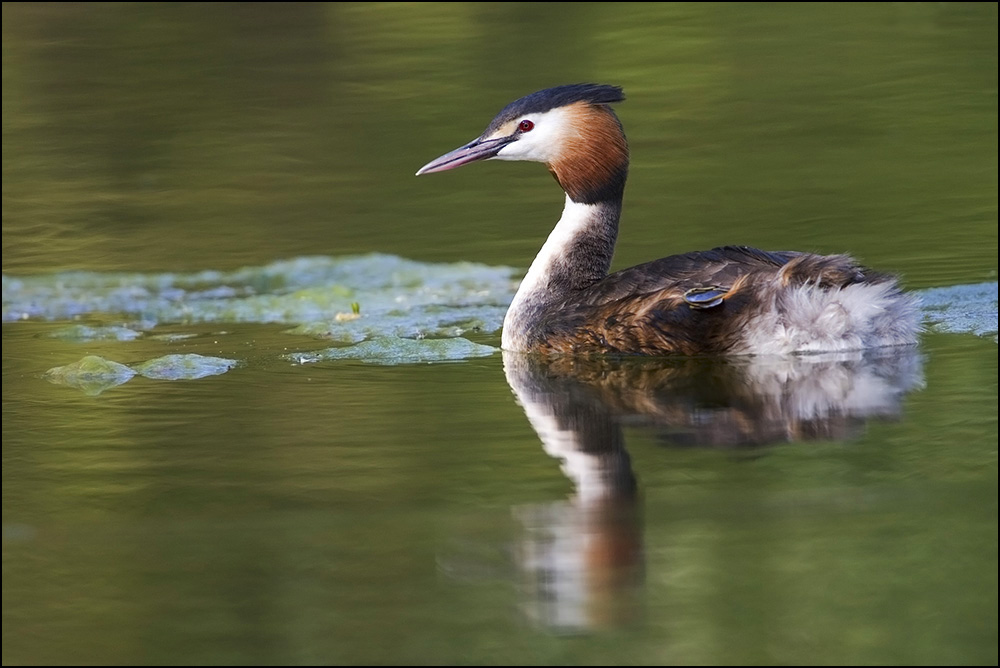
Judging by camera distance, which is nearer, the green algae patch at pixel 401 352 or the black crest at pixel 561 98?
the green algae patch at pixel 401 352

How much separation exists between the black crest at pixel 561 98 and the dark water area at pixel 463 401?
3.73 feet

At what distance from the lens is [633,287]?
7.59m

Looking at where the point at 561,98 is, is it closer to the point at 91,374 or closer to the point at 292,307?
the point at 292,307

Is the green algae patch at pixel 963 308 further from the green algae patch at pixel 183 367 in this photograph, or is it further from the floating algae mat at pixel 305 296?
the green algae patch at pixel 183 367

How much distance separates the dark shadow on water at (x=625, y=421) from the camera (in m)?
4.71

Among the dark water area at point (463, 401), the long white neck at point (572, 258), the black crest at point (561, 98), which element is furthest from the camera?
the black crest at point (561, 98)

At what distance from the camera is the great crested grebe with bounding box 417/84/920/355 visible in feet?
23.7

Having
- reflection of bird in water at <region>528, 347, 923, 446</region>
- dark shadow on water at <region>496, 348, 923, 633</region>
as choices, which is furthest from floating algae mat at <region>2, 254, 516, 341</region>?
reflection of bird in water at <region>528, 347, 923, 446</region>

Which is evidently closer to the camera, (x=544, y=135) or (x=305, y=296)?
(x=544, y=135)

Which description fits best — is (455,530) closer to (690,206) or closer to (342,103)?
(690,206)

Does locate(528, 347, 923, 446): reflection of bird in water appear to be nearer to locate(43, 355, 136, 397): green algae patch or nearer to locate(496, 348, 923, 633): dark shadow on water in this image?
locate(496, 348, 923, 633): dark shadow on water

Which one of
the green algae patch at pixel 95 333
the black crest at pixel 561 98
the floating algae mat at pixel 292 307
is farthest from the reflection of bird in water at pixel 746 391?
the green algae patch at pixel 95 333

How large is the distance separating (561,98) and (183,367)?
7.25ft

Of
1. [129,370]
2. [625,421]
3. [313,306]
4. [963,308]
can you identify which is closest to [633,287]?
[625,421]
